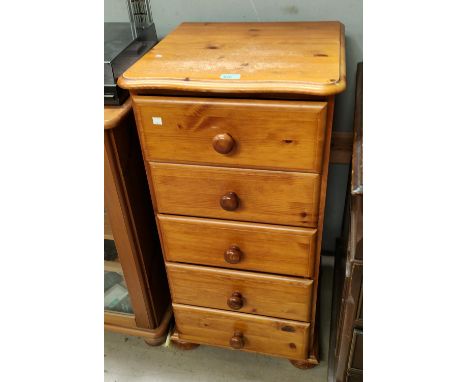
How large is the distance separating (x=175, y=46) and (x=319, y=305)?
99 centimetres

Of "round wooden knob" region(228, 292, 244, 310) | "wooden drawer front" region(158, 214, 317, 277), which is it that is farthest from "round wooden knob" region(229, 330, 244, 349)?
"wooden drawer front" region(158, 214, 317, 277)

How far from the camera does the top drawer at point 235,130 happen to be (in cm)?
76

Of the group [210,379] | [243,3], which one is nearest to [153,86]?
[243,3]

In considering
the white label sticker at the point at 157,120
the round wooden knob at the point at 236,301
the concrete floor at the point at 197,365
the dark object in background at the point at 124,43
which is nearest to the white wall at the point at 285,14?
the dark object in background at the point at 124,43

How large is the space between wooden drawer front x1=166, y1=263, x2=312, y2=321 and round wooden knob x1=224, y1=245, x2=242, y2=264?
0.22 feet

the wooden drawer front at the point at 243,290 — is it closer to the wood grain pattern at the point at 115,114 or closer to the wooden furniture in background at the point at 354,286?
the wooden furniture in background at the point at 354,286

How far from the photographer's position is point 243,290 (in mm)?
1064

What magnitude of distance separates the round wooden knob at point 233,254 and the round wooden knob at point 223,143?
0.89ft

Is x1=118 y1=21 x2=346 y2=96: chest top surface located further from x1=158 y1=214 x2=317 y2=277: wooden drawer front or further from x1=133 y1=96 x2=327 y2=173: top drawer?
x1=158 y1=214 x2=317 y2=277: wooden drawer front

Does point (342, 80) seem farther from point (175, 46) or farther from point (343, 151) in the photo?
point (343, 151)

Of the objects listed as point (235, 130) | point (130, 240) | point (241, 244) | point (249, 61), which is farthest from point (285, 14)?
point (130, 240)

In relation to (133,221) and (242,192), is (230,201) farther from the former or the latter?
(133,221)

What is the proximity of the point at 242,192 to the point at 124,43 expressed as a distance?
1.63 feet

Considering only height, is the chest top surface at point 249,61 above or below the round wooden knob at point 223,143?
above
